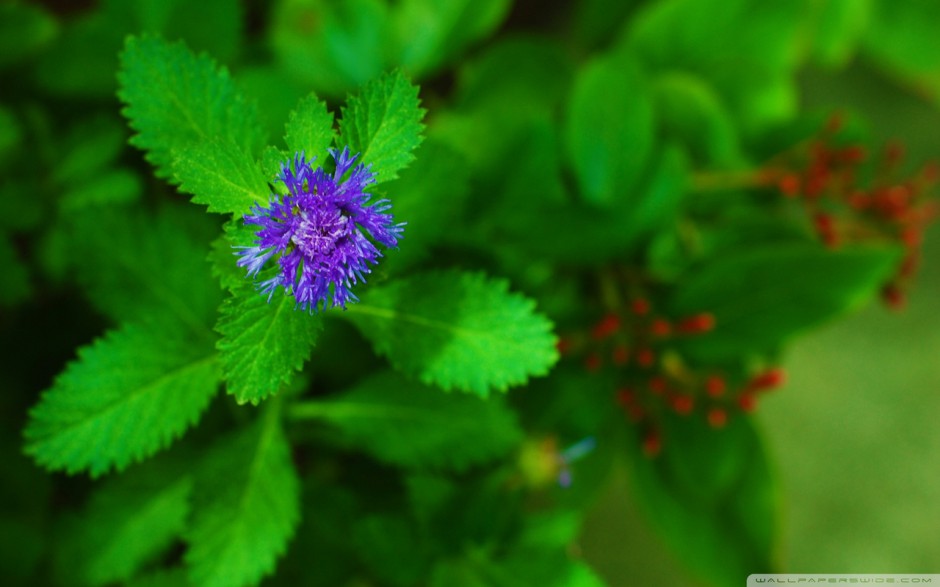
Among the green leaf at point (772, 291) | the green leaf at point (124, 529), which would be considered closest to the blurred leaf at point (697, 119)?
the green leaf at point (772, 291)

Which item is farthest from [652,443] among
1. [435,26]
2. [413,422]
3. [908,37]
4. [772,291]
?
[908,37]

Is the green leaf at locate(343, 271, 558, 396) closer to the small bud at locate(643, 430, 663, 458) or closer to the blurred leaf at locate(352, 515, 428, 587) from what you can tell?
the blurred leaf at locate(352, 515, 428, 587)

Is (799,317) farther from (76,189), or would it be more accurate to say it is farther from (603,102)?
(76,189)

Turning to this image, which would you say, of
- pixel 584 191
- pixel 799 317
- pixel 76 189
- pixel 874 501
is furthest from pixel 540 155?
pixel 874 501

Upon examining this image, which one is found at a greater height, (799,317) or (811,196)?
(811,196)

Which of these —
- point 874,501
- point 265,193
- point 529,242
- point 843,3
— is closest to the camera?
point 265,193
